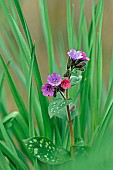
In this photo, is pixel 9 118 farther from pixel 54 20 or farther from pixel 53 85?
pixel 54 20

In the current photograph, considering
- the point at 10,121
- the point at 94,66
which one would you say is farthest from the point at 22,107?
the point at 94,66

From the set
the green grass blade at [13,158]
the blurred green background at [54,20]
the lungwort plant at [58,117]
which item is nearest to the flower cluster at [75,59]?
the lungwort plant at [58,117]

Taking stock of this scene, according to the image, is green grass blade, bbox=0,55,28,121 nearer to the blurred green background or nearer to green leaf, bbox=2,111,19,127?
green leaf, bbox=2,111,19,127

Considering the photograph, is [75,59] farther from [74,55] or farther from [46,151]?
[46,151]

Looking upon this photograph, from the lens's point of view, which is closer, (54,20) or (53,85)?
(53,85)

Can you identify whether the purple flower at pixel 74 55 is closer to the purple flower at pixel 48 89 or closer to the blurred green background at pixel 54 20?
the purple flower at pixel 48 89

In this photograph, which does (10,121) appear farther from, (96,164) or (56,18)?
(56,18)

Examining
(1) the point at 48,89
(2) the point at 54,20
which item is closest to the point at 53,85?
(1) the point at 48,89

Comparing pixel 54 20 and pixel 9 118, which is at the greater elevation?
pixel 9 118
